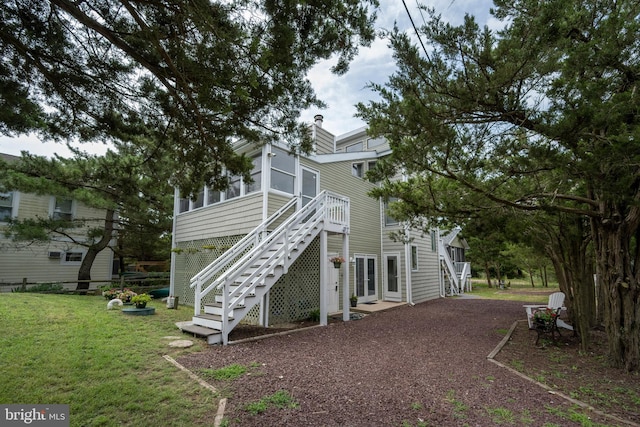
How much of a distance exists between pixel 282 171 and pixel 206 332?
4886mm

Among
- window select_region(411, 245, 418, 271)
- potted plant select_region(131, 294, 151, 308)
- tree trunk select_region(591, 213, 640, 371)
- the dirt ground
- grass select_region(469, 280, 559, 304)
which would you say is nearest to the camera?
the dirt ground

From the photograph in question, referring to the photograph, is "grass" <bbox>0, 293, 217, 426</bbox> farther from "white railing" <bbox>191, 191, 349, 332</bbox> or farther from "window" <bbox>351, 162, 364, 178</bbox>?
"window" <bbox>351, 162, 364, 178</bbox>

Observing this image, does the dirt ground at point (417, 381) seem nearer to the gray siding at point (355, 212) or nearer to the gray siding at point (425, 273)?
the gray siding at point (355, 212)

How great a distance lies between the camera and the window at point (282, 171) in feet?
29.6

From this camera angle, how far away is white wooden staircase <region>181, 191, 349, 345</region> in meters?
6.35

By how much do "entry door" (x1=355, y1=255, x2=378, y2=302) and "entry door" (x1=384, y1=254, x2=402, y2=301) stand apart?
52cm

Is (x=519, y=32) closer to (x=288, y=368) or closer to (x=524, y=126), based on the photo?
(x=524, y=126)

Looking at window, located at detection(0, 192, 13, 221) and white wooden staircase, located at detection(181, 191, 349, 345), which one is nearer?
white wooden staircase, located at detection(181, 191, 349, 345)

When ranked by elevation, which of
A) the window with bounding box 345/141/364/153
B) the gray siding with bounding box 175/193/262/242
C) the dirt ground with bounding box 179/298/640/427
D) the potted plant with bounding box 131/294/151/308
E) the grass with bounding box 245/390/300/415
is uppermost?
the window with bounding box 345/141/364/153

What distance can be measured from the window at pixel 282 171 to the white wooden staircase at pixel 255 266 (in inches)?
21.6

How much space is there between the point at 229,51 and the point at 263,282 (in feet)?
16.3

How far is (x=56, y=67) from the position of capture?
412 cm

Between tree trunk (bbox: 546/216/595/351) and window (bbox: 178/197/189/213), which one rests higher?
window (bbox: 178/197/189/213)

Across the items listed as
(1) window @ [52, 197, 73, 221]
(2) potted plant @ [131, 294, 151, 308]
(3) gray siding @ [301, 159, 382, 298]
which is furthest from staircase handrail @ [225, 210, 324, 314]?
(1) window @ [52, 197, 73, 221]
